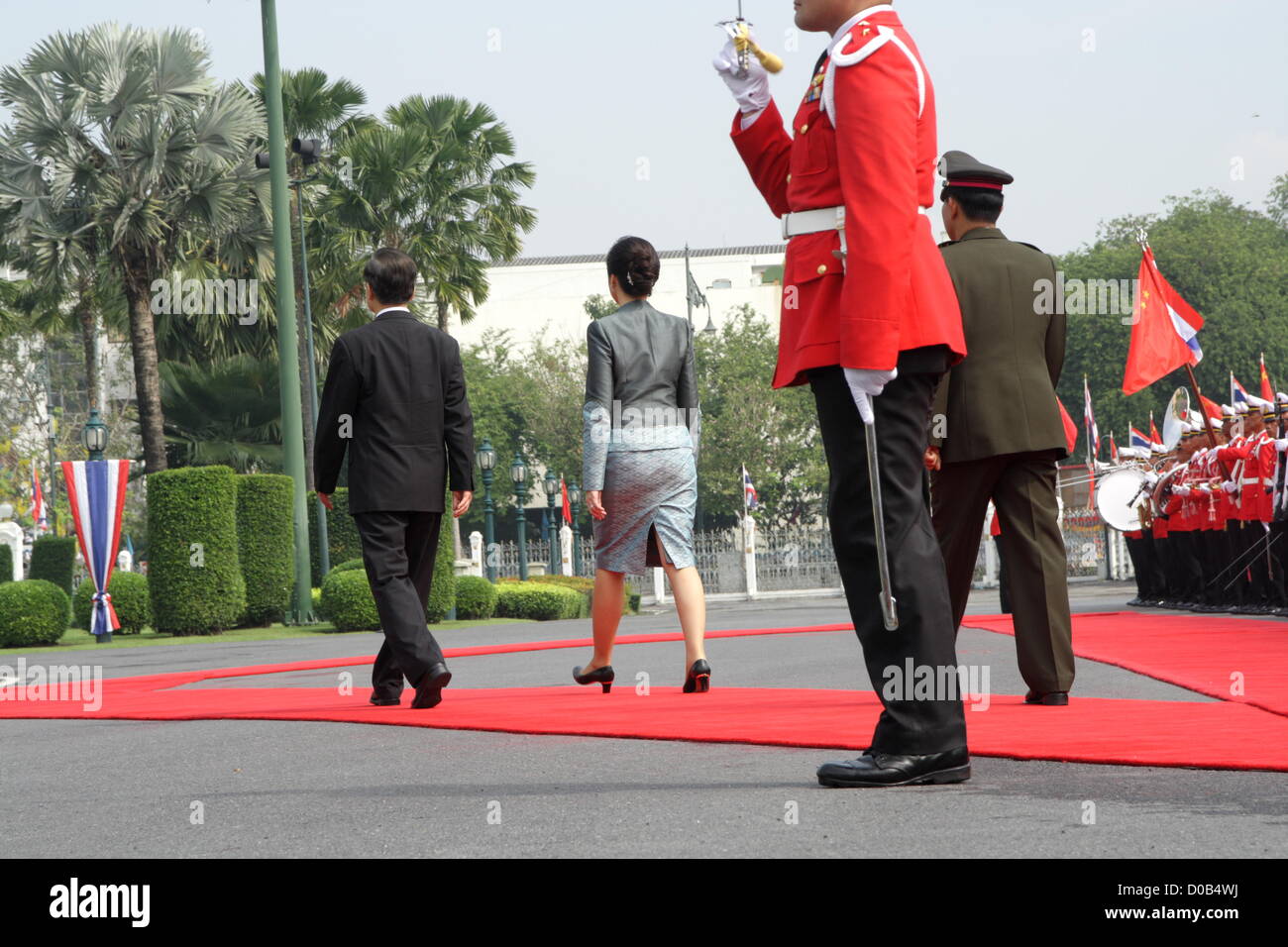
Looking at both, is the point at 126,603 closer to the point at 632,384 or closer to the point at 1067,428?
the point at 632,384

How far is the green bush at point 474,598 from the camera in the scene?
22.8m

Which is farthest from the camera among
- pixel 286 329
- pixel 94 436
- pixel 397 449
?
pixel 94 436

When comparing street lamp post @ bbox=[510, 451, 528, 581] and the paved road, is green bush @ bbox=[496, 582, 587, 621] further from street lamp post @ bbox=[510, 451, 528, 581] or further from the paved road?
the paved road

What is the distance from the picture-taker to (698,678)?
7.17 metres

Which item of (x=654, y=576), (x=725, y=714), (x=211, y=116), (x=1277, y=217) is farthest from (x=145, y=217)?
(x=1277, y=217)

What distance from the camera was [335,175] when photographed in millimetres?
32000

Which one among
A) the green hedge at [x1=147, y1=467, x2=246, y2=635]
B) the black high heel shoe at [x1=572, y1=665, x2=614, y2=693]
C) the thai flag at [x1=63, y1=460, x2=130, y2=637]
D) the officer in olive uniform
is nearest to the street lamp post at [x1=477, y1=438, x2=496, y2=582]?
the green hedge at [x1=147, y1=467, x2=246, y2=635]

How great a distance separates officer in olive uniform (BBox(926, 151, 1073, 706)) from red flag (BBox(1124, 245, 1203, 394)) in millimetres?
9644

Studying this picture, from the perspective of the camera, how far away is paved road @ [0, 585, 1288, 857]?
336 cm

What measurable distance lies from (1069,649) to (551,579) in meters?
23.0

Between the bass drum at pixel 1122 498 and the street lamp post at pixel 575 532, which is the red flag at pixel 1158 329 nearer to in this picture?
the bass drum at pixel 1122 498

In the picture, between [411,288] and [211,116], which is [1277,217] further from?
[411,288]

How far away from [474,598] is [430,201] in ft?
40.2
